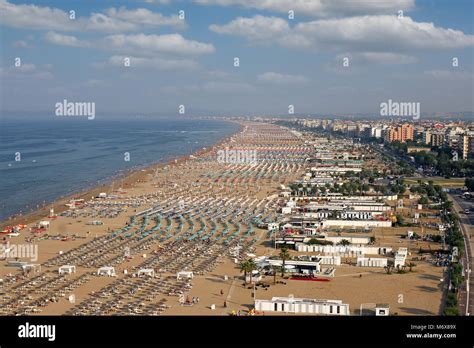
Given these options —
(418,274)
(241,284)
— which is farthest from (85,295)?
(418,274)

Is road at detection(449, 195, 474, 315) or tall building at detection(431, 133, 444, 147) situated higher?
tall building at detection(431, 133, 444, 147)

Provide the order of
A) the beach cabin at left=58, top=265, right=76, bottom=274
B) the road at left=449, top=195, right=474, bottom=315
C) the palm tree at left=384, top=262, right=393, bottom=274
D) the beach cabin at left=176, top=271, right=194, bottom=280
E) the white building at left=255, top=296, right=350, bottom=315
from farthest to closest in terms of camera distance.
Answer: the palm tree at left=384, top=262, right=393, bottom=274 < the beach cabin at left=58, top=265, right=76, bottom=274 < the beach cabin at left=176, top=271, right=194, bottom=280 < the road at left=449, top=195, right=474, bottom=315 < the white building at left=255, top=296, right=350, bottom=315

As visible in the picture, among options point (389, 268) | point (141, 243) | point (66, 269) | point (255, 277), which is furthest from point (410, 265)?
point (66, 269)

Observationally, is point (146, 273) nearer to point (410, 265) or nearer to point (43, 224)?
point (410, 265)

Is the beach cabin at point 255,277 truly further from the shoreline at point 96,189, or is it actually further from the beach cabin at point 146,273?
the shoreline at point 96,189

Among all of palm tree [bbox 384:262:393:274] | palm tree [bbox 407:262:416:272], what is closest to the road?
palm tree [bbox 407:262:416:272]

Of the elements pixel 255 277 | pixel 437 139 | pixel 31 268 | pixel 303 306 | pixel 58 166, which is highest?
pixel 437 139

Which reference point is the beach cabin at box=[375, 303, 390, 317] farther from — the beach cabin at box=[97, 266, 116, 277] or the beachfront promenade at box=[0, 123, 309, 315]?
the beach cabin at box=[97, 266, 116, 277]
